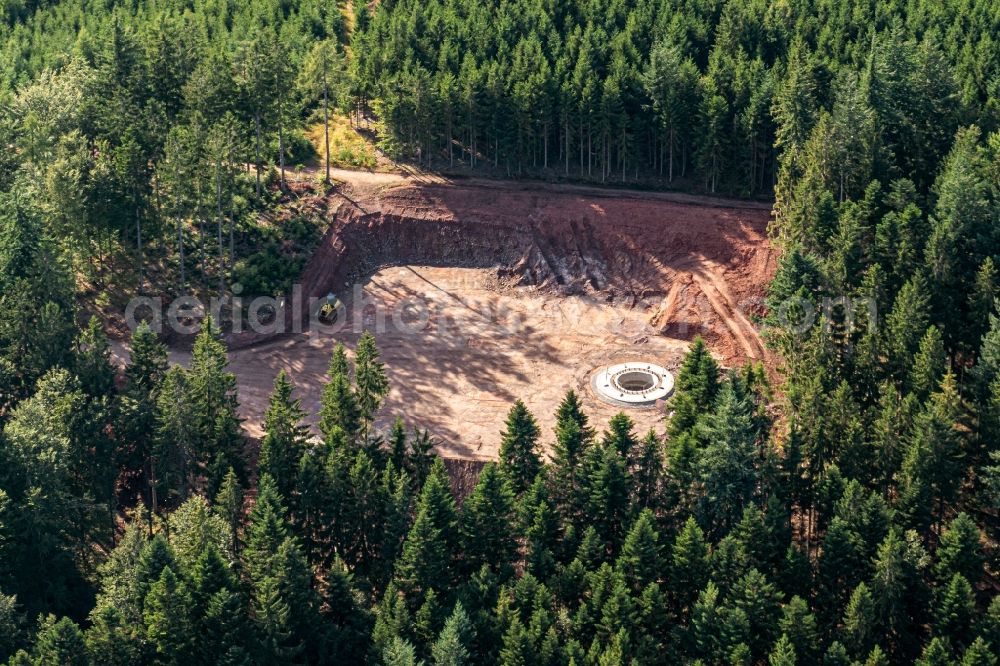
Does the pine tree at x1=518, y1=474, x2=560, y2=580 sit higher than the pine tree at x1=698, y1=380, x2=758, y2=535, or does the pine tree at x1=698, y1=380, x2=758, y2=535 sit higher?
the pine tree at x1=698, y1=380, x2=758, y2=535

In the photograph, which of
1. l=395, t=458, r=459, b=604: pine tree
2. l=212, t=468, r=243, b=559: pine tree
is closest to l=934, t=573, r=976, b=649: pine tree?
l=395, t=458, r=459, b=604: pine tree

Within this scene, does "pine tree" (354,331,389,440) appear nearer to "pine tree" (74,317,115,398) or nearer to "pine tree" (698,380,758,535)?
"pine tree" (74,317,115,398)

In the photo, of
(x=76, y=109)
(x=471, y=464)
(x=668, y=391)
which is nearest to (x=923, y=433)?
(x=668, y=391)

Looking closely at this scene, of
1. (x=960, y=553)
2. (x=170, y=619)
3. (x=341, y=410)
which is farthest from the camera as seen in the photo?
(x=341, y=410)

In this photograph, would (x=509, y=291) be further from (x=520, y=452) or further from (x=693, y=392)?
(x=520, y=452)

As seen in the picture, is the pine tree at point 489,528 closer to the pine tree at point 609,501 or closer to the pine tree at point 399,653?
the pine tree at point 609,501

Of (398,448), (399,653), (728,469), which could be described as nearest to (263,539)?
(399,653)
